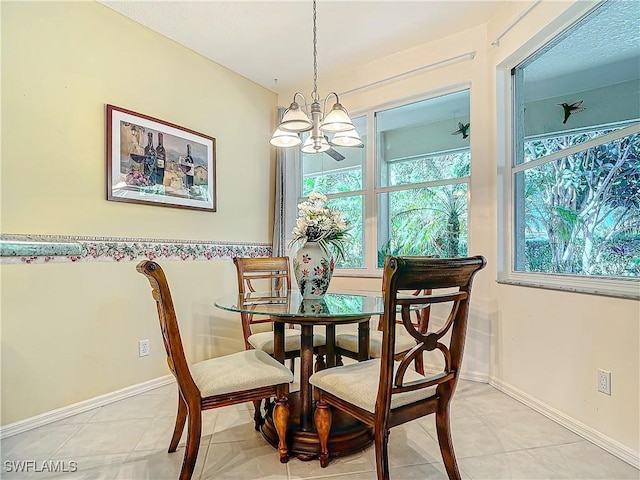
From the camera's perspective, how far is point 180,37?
9.37 ft

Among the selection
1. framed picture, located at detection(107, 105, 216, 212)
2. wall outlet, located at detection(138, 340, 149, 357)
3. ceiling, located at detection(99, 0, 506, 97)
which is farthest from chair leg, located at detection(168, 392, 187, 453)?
ceiling, located at detection(99, 0, 506, 97)

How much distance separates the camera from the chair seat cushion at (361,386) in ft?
4.52

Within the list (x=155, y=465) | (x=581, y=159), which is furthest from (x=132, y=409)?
(x=581, y=159)

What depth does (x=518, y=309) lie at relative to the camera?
97.1 inches

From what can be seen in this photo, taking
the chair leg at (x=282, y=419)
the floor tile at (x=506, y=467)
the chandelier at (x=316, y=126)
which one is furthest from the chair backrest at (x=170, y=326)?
the floor tile at (x=506, y=467)

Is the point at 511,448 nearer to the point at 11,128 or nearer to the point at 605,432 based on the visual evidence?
the point at 605,432

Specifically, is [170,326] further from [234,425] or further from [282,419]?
[234,425]

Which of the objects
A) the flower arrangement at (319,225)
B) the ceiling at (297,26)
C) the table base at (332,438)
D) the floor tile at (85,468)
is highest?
the ceiling at (297,26)

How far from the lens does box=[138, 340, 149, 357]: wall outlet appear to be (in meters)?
2.62

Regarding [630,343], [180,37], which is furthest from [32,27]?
[630,343]

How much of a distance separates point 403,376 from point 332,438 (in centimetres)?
60

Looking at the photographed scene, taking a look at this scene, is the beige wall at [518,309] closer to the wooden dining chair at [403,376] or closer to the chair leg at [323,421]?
the wooden dining chair at [403,376]

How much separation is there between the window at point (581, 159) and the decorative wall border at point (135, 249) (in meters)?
2.34

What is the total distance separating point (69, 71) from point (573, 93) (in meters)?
3.10
